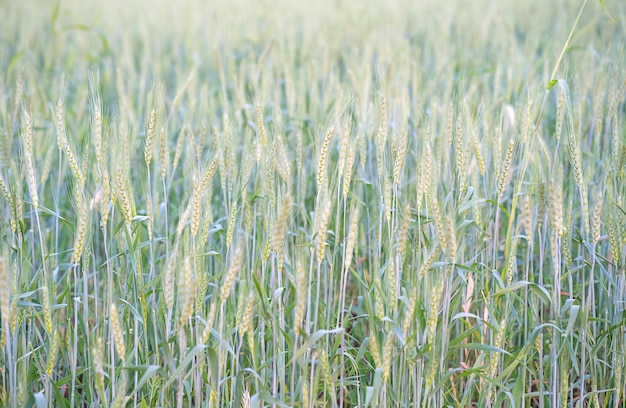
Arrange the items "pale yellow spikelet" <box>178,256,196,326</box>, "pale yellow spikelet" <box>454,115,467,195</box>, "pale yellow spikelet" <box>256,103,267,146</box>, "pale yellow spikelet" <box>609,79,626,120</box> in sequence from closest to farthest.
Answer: "pale yellow spikelet" <box>178,256,196,326</box>, "pale yellow spikelet" <box>454,115,467,195</box>, "pale yellow spikelet" <box>256,103,267,146</box>, "pale yellow spikelet" <box>609,79,626,120</box>

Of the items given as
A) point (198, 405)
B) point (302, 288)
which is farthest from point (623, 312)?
point (198, 405)

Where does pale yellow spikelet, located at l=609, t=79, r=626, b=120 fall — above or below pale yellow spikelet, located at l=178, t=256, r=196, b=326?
above

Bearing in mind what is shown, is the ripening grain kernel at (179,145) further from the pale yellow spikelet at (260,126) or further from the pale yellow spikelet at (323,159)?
the pale yellow spikelet at (323,159)

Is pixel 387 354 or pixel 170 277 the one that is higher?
pixel 170 277

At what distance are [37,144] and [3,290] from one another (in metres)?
1.33

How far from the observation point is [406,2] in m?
7.34

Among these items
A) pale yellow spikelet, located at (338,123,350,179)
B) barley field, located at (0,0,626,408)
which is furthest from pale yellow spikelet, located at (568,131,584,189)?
pale yellow spikelet, located at (338,123,350,179)

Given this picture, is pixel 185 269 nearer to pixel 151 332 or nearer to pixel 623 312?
pixel 151 332

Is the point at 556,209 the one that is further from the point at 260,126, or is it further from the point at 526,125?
the point at 260,126

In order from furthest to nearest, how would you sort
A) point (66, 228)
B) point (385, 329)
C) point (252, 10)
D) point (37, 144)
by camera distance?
point (252, 10)
point (66, 228)
point (37, 144)
point (385, 329)

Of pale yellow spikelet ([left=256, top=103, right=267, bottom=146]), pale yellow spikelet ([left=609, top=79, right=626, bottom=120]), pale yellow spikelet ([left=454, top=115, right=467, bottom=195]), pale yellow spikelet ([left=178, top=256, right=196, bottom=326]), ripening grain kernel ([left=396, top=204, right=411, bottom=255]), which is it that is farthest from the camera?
pale yellow spikelet ([left=609, top=79, right=626, bottom=120])

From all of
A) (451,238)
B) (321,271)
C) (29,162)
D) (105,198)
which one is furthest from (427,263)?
(29,162)

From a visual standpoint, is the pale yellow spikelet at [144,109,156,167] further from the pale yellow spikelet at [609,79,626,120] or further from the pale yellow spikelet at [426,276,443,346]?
the pale yellow spikelet at [609,79,626,120]

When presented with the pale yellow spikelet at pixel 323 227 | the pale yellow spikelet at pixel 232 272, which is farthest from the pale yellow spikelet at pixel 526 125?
the pale yellow spikelet at pixel 232 272
